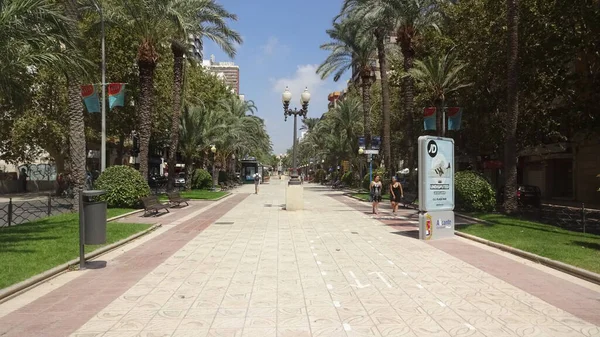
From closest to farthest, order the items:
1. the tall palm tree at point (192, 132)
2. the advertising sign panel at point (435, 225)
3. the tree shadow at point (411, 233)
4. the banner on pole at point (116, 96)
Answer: the advertising sign panel at point (435, 225) < the tree shadow at point (411, 233) < the banner on pole at point (116, 96) < the tall palm tree at point (192, 132)

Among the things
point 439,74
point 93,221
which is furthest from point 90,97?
point 439,74

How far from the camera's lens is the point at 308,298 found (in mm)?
7039

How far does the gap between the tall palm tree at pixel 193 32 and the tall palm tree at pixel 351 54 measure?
8.91 m

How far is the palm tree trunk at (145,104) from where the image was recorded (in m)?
26.4

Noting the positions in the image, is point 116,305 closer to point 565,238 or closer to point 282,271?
point 282,271

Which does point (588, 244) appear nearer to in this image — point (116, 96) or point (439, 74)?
point (439, 74)

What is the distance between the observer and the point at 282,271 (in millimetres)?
8984

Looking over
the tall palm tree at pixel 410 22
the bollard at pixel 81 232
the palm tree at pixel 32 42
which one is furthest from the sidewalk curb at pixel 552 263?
the tall palm tree at pixel 410 22

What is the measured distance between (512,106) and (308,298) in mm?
15816

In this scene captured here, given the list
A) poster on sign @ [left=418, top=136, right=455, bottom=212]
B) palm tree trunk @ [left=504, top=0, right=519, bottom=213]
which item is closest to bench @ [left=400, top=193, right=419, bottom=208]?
palm tree trunk @ [left=504, top=0, right=519, bottom=213]

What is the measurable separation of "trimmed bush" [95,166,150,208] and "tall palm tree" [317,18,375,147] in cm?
2028

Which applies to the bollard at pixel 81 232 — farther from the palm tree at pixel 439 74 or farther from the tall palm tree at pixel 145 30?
the palm tree at pixel 439 74

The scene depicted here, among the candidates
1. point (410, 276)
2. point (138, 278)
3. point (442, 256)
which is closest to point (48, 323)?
point (138, 278)

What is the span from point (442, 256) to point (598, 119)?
47.5ft
